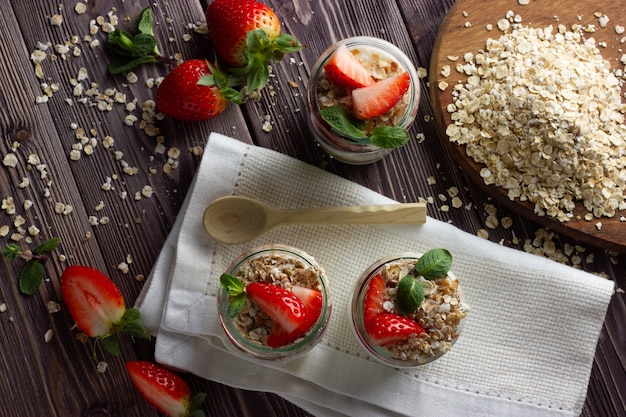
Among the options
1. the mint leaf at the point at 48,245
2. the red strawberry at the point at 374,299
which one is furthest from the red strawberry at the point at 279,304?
the mint leaf at the point at 48,245

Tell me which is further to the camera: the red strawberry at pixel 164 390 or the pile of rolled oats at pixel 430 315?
the red strawberry at pixel 164 390

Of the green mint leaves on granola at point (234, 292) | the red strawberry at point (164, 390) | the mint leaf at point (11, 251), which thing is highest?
the mint leaf at point (11, 251)

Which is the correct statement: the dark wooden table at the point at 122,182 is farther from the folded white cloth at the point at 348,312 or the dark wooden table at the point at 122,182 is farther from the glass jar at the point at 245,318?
the glass jar at the point at 245,318

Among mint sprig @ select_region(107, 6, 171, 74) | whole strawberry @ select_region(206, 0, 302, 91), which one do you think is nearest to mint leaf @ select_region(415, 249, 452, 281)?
whole strawberry @ select_region(206, 0, 302, 91)

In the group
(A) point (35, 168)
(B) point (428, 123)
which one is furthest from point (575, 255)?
(A) point (35, 168)

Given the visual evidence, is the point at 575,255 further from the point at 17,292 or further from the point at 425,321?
the point at 17,292

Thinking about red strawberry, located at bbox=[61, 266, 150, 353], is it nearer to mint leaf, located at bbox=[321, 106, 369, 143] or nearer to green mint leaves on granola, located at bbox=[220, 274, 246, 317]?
green mint leaves on granola, located at bbox=[220, 274, 246, 317]
